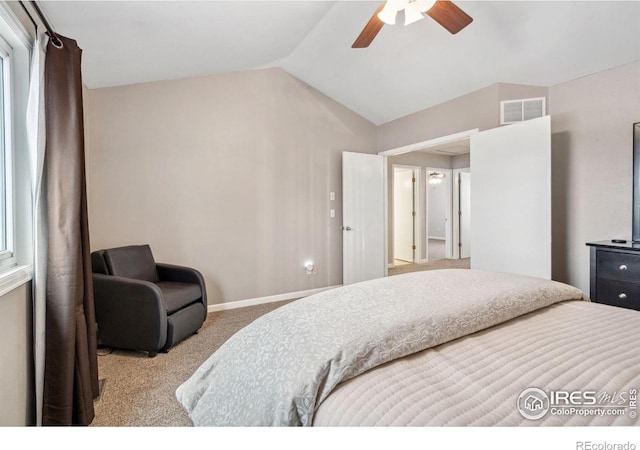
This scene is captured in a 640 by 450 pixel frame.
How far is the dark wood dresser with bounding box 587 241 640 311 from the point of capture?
91.8 inches

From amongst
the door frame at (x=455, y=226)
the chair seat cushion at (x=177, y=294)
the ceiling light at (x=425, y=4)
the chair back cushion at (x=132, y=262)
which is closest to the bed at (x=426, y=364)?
the chair seat cushion at (x=177, y=294)

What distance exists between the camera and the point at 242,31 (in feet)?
8.63

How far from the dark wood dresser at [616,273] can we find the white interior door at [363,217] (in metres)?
2.47

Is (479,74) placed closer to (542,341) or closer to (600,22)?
(600,22)

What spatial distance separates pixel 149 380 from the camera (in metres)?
2.08

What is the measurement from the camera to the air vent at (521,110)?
3.19 meters

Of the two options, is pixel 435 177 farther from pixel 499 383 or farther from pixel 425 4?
pixel 499 383

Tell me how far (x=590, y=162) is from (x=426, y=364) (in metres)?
3.14

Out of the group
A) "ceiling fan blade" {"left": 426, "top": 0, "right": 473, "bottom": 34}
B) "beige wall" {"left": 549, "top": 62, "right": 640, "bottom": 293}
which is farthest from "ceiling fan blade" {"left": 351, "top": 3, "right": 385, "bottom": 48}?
"beige wall" {"left": 549, "top": 62, "right": 640, "bottom": 293}

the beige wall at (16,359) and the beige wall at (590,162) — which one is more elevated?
the beige wall at (590,162)

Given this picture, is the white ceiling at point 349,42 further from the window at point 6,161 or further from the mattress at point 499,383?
the mattress at point 499,383

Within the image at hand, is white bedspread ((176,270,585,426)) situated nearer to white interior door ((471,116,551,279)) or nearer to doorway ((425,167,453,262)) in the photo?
white interior door ((471,116,551,279))

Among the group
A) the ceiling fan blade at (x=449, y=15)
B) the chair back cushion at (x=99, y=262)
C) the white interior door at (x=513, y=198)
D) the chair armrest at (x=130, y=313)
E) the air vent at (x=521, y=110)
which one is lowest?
the chair armrest at (x=130, y=313)

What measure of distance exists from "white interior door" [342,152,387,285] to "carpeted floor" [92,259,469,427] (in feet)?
6.23
